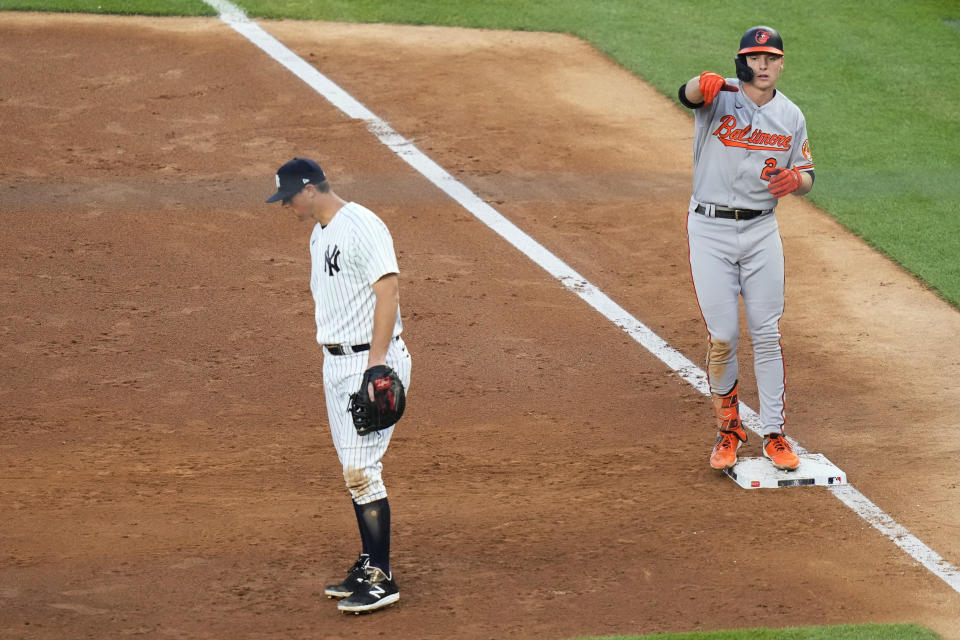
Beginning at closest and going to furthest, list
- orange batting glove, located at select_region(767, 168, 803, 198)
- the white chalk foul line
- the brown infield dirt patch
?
the brown infield dirt patch, the white chalk foul line, orange batting glove, located at select_region(767, 168, 803, 198)

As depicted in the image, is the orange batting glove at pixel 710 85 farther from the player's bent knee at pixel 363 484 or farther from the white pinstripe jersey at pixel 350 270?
the player's bent knee at pixel 363 484

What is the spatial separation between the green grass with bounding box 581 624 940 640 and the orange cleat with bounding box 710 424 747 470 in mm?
1509

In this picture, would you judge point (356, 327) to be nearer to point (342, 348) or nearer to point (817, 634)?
point (342, 348)

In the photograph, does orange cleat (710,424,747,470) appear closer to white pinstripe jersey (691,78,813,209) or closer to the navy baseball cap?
white pinstripe jersey (691,78,813,209)

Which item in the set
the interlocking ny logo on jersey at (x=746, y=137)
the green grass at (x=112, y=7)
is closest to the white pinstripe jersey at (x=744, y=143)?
the interlocking ny logo on jersey at (x=746, y=137)

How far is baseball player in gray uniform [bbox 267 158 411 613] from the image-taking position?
214 inches

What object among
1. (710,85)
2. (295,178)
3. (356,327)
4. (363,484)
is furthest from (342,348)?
(710,85)

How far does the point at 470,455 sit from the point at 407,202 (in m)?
3.75

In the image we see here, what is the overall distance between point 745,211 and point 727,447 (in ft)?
4.07

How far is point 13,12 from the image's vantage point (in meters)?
13.9

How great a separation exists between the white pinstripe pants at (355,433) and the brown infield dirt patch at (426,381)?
1.79ft

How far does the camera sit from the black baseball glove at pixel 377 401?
539 cm

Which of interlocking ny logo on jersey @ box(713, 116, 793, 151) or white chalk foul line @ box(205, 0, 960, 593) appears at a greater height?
interlocking ny logo on jersey @ box(713, 116, 793, 151)

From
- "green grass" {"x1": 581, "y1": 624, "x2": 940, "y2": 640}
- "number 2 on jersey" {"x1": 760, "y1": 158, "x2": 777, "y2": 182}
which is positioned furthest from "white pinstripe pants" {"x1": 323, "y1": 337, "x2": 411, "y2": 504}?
"number 2 on jersey" {"x1": 760, "y1": 158, "x2": 777, "y2": 182}
